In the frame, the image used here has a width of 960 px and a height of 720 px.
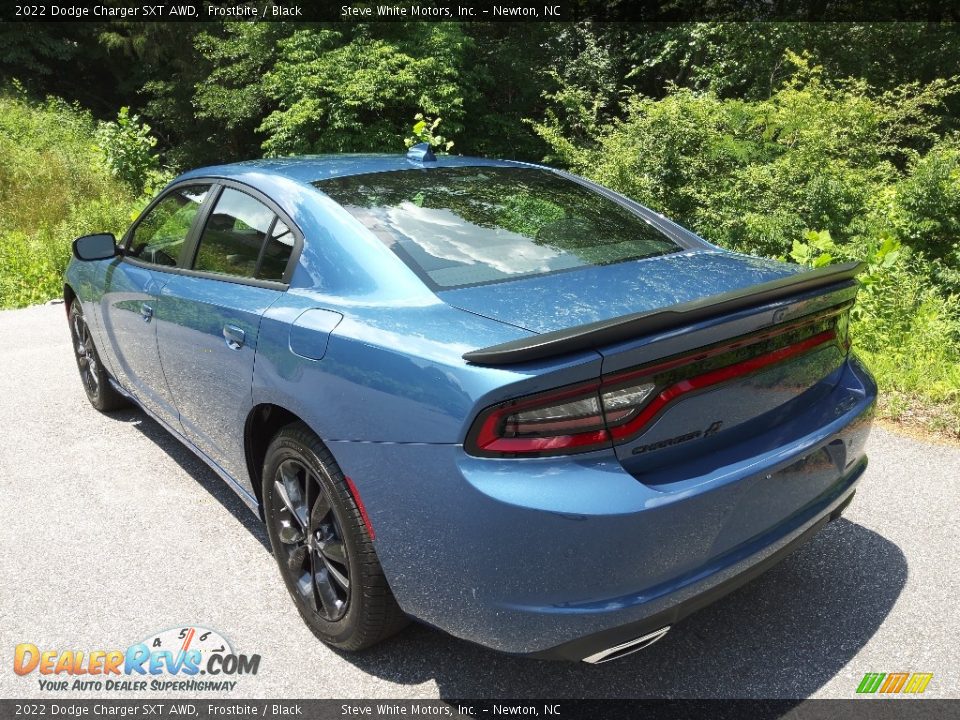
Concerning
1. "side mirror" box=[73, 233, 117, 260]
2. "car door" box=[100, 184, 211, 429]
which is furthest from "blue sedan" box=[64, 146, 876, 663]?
"side mirror" box=[73, 233, 117, 260]

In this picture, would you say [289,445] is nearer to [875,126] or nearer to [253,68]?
[875,126]

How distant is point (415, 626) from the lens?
8.57 ft

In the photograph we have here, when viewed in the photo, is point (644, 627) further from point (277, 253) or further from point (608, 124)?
point (608, 124)

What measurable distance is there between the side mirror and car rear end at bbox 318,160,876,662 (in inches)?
99.0

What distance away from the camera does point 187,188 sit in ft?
12.0

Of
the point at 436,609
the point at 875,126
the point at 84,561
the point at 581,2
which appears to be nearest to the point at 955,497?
the point at 436,609

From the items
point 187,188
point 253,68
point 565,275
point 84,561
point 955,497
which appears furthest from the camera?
point 253,68

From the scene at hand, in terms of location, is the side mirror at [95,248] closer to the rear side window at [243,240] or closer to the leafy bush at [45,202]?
the rear side window at [243,240]

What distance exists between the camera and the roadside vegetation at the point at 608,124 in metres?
6.43

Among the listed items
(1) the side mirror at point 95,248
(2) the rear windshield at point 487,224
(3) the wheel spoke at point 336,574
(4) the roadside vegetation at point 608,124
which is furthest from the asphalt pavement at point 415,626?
(4) the roadside vegetation at point 608,124

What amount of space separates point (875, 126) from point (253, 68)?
573 inches

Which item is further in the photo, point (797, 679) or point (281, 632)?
point (281, 632)

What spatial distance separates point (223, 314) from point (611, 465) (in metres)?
1.64

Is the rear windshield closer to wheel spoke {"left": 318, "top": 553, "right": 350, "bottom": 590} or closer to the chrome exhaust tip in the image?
wheel spoke {"left": 318, "top": 553, "right": 350, "bottom": 590}
